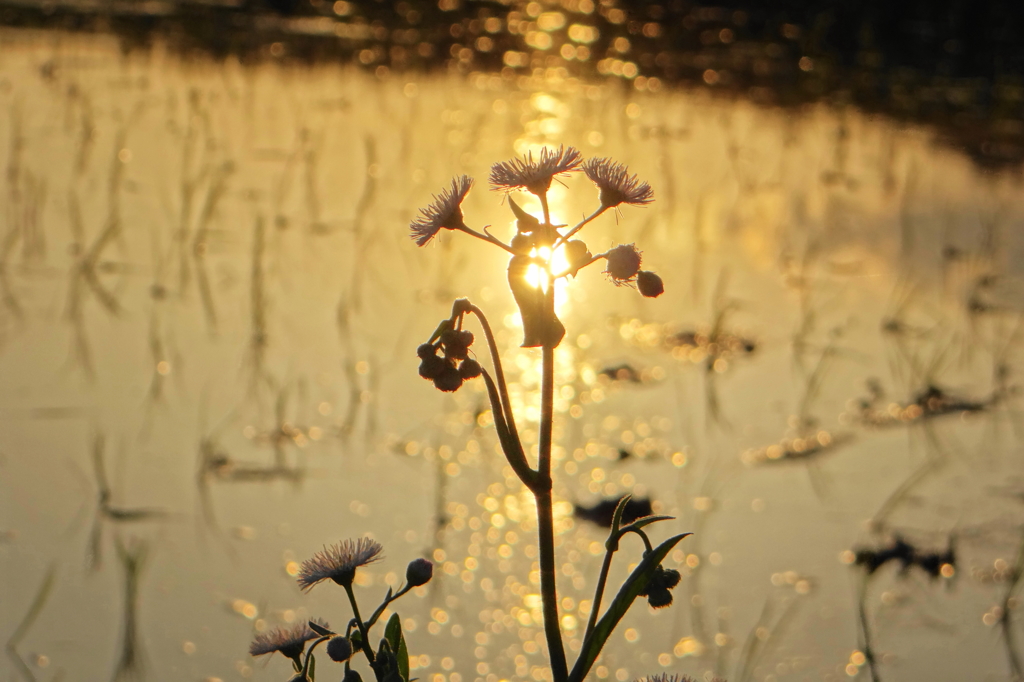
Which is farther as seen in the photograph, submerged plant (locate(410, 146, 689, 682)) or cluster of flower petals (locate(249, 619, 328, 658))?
cluster of flower petals (locate(249, 619, 328, 658))

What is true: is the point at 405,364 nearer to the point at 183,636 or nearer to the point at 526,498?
the point at 526,498

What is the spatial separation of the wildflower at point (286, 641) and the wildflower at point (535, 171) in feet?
1.76

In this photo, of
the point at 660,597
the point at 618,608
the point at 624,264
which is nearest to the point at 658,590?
the point at 660,597

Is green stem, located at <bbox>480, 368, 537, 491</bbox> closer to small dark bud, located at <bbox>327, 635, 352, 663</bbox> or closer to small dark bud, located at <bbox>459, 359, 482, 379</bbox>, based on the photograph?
small dark bud, located at <bbox>459, 359, 482, 379</bbox>

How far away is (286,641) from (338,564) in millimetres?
107

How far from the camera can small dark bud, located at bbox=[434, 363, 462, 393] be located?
4.31 ft

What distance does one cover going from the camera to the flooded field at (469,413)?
2369 mm

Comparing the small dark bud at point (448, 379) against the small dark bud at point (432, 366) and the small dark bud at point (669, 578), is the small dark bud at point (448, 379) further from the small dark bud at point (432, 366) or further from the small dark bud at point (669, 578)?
the small dark bud at point (669, 578)

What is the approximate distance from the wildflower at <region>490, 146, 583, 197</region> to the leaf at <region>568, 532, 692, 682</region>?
15.7 inches

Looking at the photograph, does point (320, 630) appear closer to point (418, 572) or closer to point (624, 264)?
point (418, 572)

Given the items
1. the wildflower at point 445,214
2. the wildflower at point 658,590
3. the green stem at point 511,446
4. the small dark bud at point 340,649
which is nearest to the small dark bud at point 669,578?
the wildflower at point 658,590

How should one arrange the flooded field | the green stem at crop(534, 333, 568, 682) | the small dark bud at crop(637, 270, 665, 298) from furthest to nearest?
the flooded field
the small dark bud at crop(637, 270, 665, 298)
the green stem at crop(534, 333, 568, 682)

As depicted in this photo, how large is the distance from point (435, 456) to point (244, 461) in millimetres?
477

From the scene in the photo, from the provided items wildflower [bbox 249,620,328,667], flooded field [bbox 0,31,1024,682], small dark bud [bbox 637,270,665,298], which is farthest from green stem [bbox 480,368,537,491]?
flooded field [bbox 0,31,1024,682]
